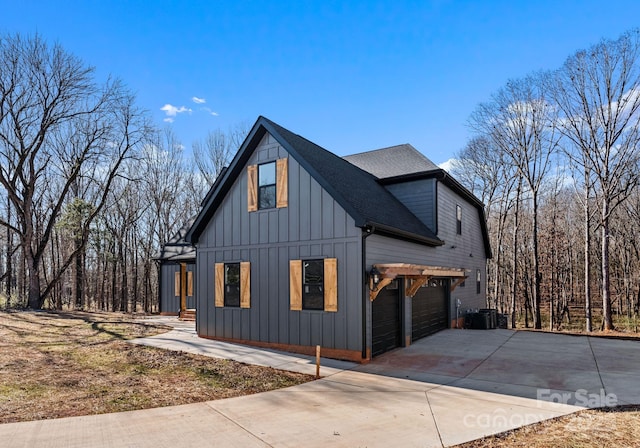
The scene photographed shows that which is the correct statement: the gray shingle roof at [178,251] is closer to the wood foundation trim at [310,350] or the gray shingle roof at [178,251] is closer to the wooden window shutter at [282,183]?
the wood foundation trim at [310,350]

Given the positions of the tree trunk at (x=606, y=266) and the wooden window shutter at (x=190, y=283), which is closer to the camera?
the tree trunk at (x=606, y=266)

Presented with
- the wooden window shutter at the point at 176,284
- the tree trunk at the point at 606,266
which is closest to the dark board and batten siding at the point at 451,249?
the tree trunk at the point at 606,266

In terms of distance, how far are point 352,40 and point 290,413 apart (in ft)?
39.3

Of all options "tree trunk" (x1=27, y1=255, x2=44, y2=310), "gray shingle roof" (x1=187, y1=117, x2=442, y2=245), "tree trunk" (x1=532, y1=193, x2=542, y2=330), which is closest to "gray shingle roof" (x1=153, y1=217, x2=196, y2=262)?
"tree trunk" (x1=27, y1=255, x2=44, y2=310)

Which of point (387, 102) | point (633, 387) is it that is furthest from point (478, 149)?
point (633, 387)

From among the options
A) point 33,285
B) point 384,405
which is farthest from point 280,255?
point 33,285

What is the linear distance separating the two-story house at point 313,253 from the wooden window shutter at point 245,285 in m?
0.03

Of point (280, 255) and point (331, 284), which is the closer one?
point (331, 284)

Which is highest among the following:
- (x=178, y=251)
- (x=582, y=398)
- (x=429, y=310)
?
(x=178, y=251)

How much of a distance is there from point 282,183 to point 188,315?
402 inches

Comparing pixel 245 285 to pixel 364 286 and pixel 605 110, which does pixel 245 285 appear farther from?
pixel 605 110

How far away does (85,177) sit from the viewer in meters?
23.5

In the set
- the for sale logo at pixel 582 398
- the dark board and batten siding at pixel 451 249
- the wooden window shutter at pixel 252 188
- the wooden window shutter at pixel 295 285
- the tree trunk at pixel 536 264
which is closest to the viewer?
the for sale logo at pixel 582 398

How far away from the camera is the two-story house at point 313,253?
920 centimetres
